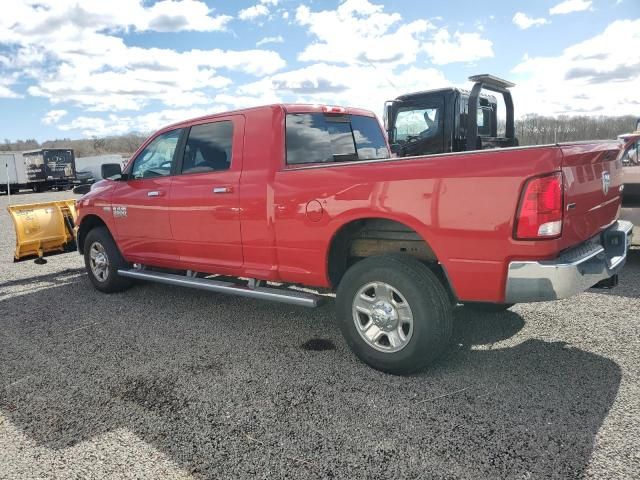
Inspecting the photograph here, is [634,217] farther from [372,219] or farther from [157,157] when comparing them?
[157,157]

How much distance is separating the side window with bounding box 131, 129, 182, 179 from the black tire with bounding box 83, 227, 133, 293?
940mm

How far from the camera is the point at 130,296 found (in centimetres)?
603

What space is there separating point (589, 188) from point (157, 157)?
162 inches

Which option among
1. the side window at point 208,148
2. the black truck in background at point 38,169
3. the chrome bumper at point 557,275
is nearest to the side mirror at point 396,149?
the side window at point 208,148

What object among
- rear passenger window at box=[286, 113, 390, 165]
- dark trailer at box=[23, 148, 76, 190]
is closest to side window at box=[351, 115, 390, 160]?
rear passenger window at box=[286, 113, 390, 165]

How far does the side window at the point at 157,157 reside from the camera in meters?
5.20

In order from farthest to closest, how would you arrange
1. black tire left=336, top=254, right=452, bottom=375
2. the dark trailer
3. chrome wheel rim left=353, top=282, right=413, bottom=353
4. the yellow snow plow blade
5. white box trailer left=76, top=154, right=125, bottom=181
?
white box trailer left=76, top=154, right=125, bottom=181
the dark trailer
the yellow snow plow blade
chrome wheel rim left=353, top=282, right=413, bottom=353
black tire left=336, top=254, right=452, bottom=375

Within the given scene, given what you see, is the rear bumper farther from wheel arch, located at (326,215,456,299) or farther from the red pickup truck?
wheel arch, located at (326,215,456,299)

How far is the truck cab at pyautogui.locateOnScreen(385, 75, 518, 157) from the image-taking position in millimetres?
7809

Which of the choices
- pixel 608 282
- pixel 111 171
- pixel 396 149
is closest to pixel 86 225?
pixel 111 171

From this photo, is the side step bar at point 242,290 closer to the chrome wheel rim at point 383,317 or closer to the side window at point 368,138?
the chrome wheel rim at point 383,317

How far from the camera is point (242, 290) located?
436 cm

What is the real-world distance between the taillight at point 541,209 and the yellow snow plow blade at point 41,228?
651 cm

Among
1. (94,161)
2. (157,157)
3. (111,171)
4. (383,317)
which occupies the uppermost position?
(94,161)
